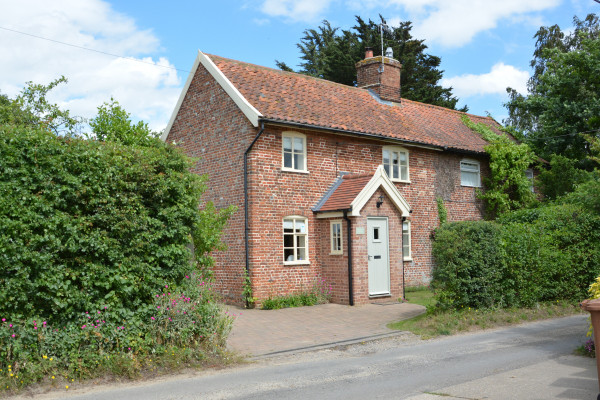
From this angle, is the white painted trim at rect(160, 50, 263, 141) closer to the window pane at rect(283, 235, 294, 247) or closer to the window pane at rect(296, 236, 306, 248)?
the window pane at rect(283, 235, 294, 247)

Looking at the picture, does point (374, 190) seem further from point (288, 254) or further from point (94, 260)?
point (94, 260)

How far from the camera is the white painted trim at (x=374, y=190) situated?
54.1ft

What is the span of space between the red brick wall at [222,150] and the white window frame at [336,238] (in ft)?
9.12

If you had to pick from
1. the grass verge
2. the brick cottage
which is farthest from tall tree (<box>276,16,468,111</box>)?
the grass verge

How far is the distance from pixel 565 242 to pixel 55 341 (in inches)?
502

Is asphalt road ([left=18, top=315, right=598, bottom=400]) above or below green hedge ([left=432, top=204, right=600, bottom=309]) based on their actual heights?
below

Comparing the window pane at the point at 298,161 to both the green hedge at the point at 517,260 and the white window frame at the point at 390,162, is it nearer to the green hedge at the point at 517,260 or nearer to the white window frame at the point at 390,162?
the white window frame at the point at 390,162

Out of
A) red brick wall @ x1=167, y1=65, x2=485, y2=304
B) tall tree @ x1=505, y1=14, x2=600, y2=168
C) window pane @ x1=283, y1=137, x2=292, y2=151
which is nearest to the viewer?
red brick wall @ x1=167, y1=65, x2=485, y2=304

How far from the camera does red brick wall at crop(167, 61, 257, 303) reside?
55.2 ft

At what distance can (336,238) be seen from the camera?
17141 millimetres

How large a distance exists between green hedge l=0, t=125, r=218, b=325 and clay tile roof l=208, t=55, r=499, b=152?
24.2 feet

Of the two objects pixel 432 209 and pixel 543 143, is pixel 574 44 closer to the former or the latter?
pixel 543 143

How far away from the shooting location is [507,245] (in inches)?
546

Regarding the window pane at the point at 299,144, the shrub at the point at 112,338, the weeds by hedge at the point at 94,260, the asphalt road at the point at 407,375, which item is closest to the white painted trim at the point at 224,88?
the window pane at the point at 299,144
